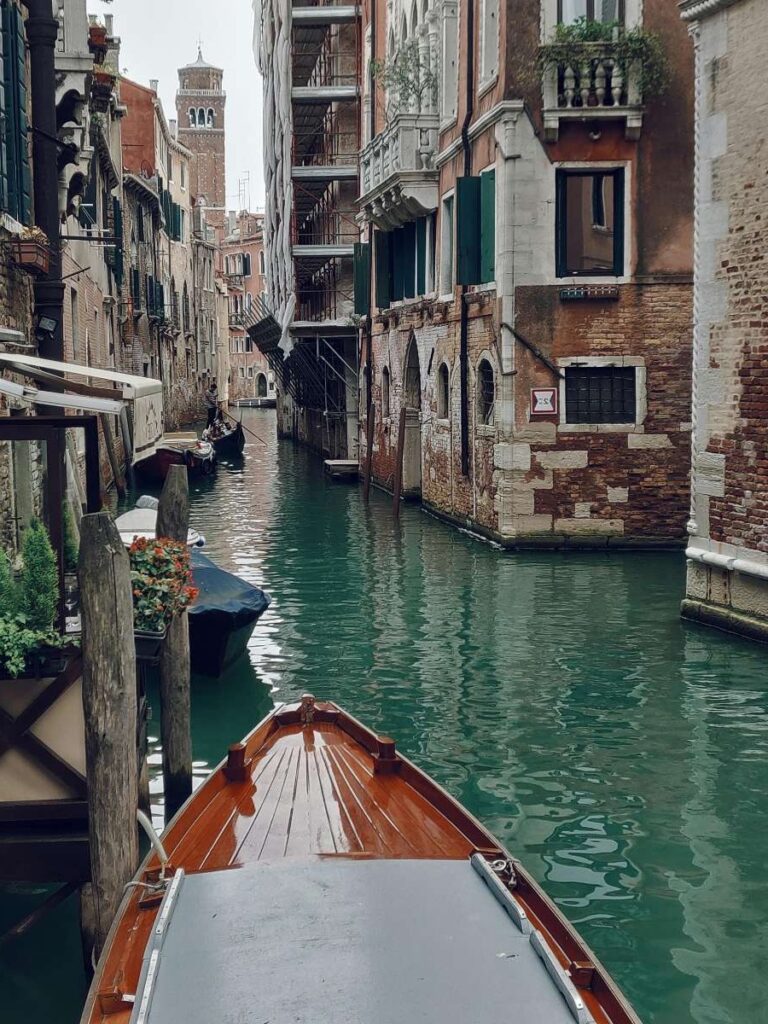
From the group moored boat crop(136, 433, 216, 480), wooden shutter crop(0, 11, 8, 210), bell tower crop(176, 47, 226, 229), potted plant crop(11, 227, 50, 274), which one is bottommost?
moored boat crop(136, 433, 216, 480)

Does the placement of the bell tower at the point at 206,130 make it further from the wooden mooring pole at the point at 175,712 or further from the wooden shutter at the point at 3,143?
the wooden mooring pole at the point at 175,712

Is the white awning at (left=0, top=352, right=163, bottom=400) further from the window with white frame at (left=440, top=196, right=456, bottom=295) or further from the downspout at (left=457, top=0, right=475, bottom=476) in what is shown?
the window with white frame at (left=440, top=196, right=456, bottom=295)

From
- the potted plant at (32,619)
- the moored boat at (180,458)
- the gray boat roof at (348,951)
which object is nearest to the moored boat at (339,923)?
the gray boat roof at (348,951)

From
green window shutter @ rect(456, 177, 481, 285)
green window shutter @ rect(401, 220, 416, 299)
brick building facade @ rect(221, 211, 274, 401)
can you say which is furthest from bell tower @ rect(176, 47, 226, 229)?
green window shutter @ rect(456, 177, 481, 285)

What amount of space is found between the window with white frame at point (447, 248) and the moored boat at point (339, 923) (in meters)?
13.4

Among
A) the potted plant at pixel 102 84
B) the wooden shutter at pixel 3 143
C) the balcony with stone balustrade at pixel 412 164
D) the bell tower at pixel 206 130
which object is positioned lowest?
the wooden shutter at pixel 3 143

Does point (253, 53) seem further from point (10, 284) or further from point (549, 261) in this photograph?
point (10, 284)

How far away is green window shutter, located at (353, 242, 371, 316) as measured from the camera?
2422cm

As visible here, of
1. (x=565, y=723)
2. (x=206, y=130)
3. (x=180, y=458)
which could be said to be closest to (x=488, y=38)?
(x=565, y=723)

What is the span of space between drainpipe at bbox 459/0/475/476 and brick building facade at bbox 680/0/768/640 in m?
6.33

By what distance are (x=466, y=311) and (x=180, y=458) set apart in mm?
9341

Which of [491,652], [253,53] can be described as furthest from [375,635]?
[253,53]

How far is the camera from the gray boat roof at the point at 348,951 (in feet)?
11.3

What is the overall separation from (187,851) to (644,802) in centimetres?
298
